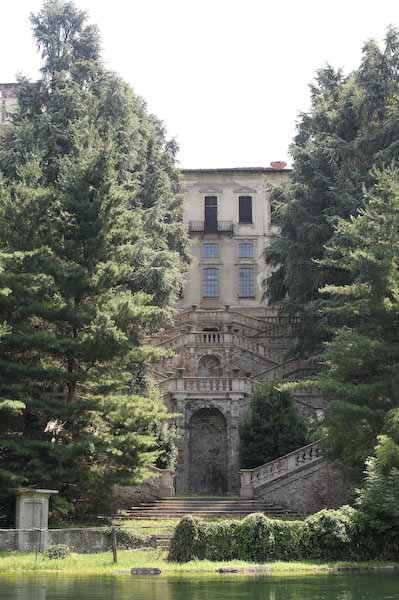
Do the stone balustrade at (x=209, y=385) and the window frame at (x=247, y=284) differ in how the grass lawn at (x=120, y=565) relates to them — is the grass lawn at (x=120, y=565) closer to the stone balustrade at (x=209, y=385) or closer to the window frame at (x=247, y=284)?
the stone balustrade at (x=209, y=385)

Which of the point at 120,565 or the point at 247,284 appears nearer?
the point at 120,565

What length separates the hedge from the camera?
22.4 meters

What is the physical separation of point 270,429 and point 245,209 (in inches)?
1104

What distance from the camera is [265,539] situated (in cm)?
2262

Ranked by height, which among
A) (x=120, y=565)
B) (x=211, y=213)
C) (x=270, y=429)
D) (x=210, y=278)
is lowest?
(x=120, y=565)

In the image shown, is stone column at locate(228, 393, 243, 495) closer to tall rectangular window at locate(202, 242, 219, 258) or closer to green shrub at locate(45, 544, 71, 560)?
green shrub at locate(45, 544, 71, 560)

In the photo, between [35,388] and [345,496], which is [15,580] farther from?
[345,496]

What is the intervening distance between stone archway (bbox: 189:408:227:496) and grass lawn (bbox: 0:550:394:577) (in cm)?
1377

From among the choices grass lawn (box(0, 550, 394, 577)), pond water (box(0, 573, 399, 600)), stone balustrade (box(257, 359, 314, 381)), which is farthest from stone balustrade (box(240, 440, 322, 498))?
pond water (box(0, 573, 399, 600))

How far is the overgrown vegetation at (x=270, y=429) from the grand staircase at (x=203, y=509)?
9.00 ft

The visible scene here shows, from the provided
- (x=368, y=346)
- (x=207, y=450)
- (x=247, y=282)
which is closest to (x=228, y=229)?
(x=247, y=282)

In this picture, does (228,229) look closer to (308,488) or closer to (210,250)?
(210,250)

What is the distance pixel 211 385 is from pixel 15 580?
18.1 metres

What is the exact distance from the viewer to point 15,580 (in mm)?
19172
